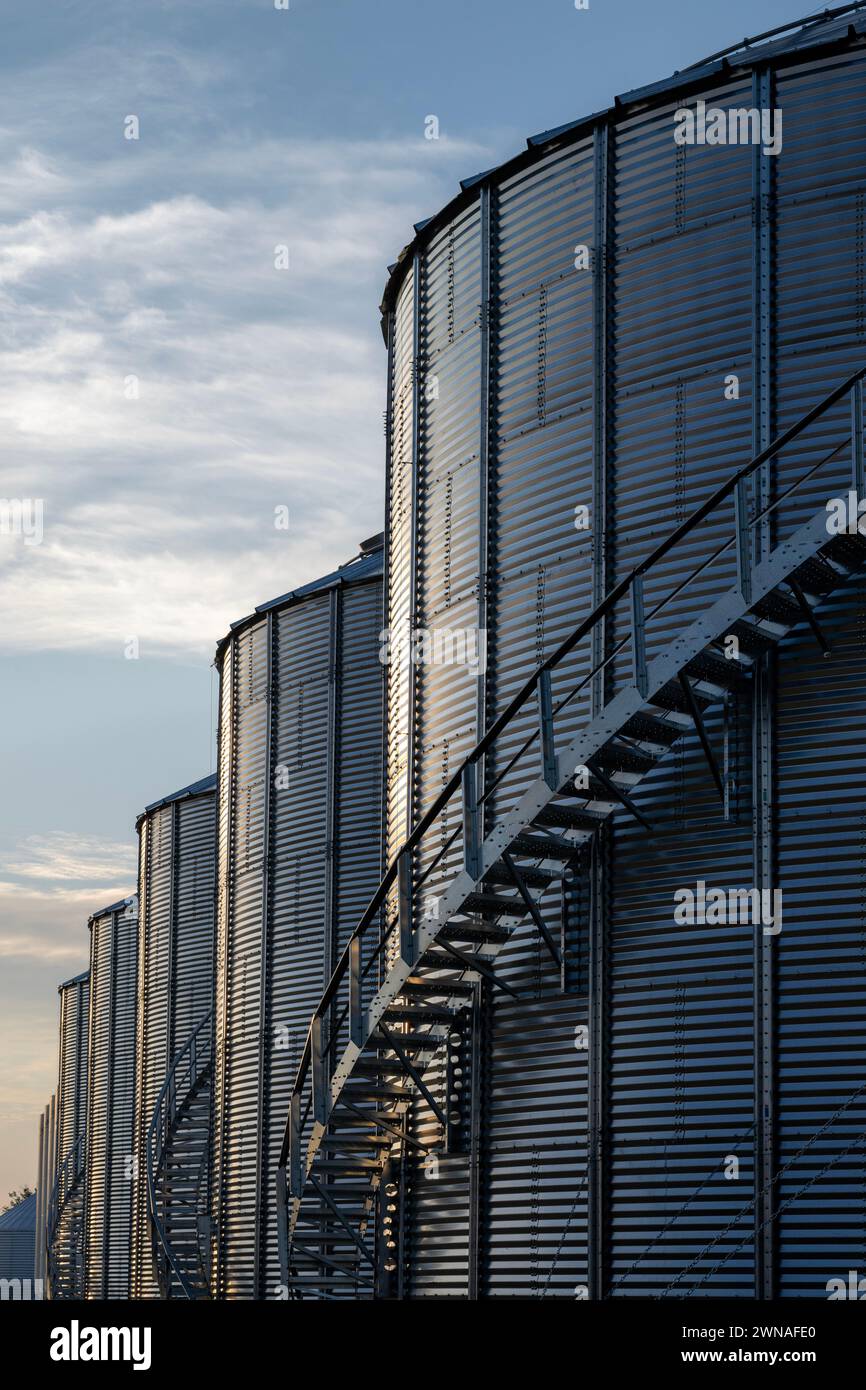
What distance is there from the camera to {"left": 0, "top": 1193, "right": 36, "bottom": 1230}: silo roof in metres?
108

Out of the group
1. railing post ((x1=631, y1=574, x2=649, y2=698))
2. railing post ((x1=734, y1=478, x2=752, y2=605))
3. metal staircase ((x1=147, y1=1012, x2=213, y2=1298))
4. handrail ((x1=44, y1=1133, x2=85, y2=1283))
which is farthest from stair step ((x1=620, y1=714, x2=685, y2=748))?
handrail ((x1=44, y1=1133, x2=85, y2=1283))

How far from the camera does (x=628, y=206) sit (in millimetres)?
20656

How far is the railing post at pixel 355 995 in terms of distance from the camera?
20.5m

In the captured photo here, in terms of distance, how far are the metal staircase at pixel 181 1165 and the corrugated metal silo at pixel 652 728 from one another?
16952mm

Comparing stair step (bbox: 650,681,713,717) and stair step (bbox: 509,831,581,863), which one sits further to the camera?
stair step (bbox: 509,831,581,863)

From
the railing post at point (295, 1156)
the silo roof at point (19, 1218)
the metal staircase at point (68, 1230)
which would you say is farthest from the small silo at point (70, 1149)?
the railing post at point (295, 1156)

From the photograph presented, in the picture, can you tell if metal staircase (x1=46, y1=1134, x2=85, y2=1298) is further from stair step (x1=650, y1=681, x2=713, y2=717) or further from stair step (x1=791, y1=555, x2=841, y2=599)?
stair step (x1=791, y1=555, x2=841, y2=599)

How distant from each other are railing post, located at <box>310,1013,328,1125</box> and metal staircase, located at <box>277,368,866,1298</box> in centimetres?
2

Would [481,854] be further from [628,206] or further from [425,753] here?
[628,206]

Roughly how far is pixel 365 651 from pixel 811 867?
1604cm

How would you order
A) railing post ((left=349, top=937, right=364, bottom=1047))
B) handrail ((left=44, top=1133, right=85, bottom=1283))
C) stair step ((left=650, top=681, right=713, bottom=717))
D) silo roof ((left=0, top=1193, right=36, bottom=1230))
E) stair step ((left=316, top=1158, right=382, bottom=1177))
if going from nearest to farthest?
1. stair step ((left=650, top=681, right=713, bottom=717))
2. railing post ((left=349, top=937, right=364, bottom=1047))
3. stair step ((left=316, top=1158, right=382, bottom=1177))
4. handrail ((left=44, top=1133, right=85, bottom=1283))
5. silo roof ((left=0, top=1193, right=36, bottom=1230))

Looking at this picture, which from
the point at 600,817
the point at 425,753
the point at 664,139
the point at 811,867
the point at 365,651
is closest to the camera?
the point at 811,867

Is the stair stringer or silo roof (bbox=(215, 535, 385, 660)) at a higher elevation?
silo roof (bbox=(215, 535, 385, 660))
